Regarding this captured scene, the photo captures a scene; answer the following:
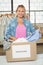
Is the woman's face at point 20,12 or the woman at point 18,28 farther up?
the woman's face at point 20,12

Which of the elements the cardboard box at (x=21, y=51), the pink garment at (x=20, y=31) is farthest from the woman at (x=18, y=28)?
the cardboard box at (x=21, y=51)

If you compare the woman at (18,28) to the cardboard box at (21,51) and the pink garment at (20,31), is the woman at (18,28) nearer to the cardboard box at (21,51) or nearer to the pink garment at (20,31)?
the pink garment at (20,31)

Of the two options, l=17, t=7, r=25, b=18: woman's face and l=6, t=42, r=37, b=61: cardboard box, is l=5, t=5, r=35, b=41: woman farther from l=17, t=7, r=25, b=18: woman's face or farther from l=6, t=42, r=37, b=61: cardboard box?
l=6, t=42, r=37, b=61: cardboard box

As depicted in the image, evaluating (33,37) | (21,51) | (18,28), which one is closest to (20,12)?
(18,28)

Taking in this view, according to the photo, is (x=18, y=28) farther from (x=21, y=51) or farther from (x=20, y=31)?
(x=21, y=51)

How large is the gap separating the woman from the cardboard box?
5.7 inches

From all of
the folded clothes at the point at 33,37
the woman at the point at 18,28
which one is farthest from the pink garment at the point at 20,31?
the folded clothes at the point at 33,37

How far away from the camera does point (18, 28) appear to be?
8.72 feet

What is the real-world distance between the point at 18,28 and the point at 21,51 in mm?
338

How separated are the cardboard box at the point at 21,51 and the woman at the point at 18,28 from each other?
145mm

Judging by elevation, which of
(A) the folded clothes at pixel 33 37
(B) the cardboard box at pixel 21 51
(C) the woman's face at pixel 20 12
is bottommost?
(B) the cardboard box at pixel 21 51

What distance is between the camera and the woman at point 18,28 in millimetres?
2658

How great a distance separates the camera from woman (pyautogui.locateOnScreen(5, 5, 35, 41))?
266cm

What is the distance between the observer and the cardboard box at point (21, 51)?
8.44 ft
